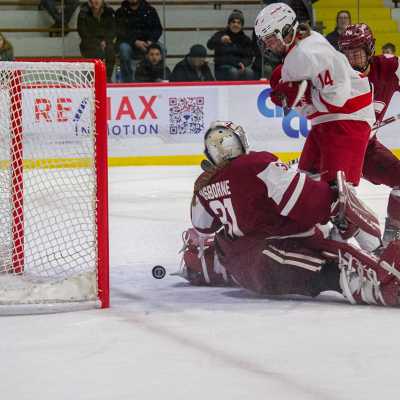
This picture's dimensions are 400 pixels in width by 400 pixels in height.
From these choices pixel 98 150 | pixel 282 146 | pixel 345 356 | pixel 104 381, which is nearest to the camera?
pixel 104 381

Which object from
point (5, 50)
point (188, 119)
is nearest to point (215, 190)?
point (188, 119)

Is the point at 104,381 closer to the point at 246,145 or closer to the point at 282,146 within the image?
the point at 246,145

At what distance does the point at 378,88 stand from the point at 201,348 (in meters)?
1.82

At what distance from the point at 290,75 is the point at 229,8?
4583 mm

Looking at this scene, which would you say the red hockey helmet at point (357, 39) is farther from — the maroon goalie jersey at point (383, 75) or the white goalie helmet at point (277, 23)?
the white goalie helmet at point (277, 23)

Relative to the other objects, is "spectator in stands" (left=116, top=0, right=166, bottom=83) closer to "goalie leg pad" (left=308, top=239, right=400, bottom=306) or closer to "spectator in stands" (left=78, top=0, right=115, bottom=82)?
"spectator in stands" (left=78, top=0, right=115, bottom=82)

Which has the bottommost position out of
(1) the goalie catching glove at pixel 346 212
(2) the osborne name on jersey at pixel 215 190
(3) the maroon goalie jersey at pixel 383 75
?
(1) the goalie catching glove at pixel 346 212

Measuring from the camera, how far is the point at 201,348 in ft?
5.00

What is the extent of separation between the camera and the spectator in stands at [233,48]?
647cm

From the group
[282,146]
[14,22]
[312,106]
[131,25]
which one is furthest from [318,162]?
[14,22]

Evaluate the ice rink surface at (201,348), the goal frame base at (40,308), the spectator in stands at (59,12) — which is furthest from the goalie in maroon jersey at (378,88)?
the spectator in stands at (59,12)

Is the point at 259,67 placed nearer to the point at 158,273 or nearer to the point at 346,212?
the point at 158,273

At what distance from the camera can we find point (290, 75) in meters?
2.50

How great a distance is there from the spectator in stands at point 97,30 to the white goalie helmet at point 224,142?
15.2ft
